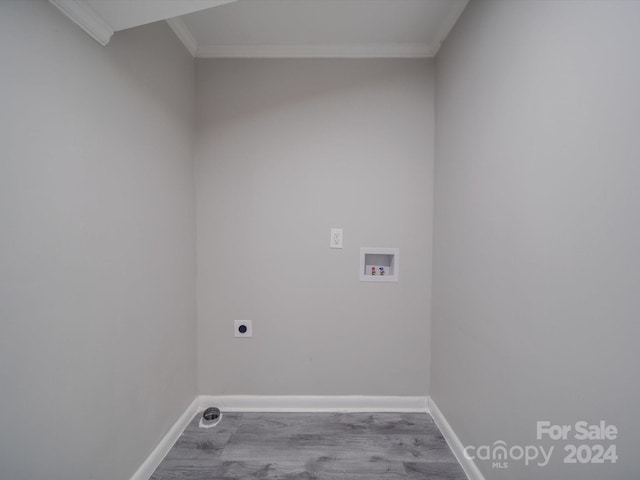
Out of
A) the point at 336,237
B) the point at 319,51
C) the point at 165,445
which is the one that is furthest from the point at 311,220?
the point at 165,445

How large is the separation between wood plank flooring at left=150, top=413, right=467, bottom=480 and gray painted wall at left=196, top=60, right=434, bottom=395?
0.60ft

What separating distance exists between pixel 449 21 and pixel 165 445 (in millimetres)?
2936

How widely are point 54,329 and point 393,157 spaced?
1.87 metres

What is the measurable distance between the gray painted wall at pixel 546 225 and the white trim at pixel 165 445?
166 cm

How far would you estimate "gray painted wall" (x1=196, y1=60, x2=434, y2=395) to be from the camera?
1.65 meters

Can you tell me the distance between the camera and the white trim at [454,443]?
3.93 ft

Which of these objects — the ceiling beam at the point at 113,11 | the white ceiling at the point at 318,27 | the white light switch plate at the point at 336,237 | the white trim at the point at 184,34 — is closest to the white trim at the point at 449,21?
the white ceiling at the point at 318,27

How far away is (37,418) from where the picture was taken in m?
0.75

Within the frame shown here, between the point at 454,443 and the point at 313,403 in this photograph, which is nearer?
the point at 454,443

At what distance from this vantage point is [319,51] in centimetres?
161

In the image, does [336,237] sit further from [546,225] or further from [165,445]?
[165,445]

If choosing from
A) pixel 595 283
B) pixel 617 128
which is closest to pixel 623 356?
pixel 595 283

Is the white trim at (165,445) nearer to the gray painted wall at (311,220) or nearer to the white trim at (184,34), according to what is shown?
the gray painted wall at (311,220)

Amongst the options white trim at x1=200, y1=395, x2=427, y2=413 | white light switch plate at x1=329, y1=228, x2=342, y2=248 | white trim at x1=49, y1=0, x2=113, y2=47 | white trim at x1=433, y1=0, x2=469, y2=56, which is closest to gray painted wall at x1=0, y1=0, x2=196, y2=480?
white trim at x1=49, y1=0, x2=113, y2=47
